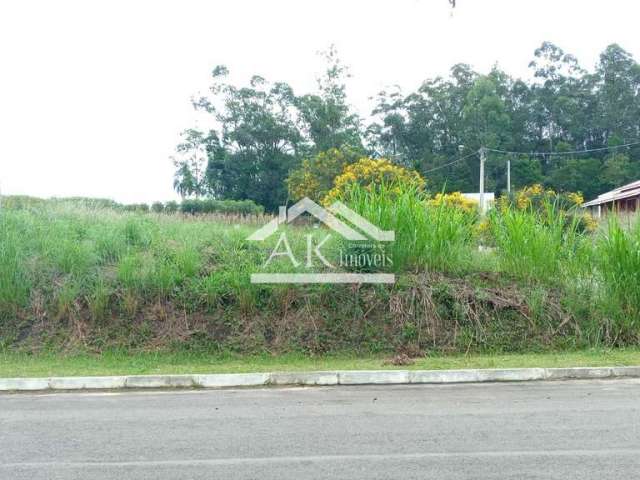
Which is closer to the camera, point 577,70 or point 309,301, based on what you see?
point 309,301

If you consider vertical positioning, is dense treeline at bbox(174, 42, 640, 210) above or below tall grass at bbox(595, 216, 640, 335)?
above

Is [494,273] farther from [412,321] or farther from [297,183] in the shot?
[297,183]

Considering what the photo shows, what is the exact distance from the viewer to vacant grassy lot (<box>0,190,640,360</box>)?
10227mm

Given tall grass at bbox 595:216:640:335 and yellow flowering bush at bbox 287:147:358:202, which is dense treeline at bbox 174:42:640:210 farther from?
tall grass at bbox 595:216:640:335

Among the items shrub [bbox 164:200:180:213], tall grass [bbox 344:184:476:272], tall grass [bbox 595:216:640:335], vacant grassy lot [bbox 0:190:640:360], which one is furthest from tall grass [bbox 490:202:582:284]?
shrub [bbox 164:200:180:213]

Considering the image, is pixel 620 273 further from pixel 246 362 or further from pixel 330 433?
pixel 330 433

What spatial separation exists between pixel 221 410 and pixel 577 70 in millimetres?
57845

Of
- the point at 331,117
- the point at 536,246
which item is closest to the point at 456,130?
the point at 331,117

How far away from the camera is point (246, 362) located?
31.7 ft

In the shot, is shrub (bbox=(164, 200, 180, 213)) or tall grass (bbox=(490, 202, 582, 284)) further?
shrub (bbox=(164, 200, 180, 213))

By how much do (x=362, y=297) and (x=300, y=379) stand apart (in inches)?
112

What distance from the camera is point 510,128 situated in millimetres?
53969

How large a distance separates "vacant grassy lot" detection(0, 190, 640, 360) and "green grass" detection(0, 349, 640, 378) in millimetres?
144

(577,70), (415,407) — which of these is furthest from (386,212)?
(577,70)
